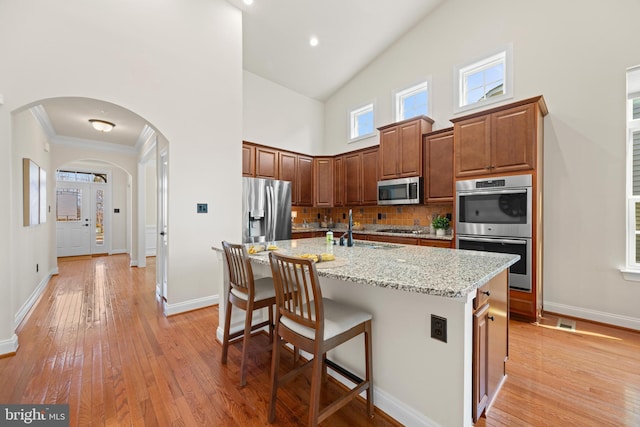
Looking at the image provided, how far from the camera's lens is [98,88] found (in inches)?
108

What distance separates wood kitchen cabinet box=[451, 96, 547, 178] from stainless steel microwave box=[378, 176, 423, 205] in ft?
2.42

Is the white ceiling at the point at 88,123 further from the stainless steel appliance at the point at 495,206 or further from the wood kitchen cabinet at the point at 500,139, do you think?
the stainless steel appliance at the point at 495,206

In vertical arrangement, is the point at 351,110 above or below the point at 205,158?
above

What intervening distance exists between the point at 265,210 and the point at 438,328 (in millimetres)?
3477

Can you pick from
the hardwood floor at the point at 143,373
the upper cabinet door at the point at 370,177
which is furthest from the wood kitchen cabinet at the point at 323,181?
the hardwood floor at the point at 143,373

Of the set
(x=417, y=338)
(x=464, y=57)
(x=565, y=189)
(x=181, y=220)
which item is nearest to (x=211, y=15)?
(x=181, y=220)

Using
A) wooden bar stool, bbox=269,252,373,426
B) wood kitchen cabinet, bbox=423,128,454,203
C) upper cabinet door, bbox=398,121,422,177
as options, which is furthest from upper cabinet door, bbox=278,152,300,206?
wooden bar stool, bbox=269,252,373,426

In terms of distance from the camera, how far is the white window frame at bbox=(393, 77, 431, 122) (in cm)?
437

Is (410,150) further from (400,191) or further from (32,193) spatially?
(32,193)

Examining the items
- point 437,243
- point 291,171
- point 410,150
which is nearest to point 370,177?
point 410,150

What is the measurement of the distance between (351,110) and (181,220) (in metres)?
4.00

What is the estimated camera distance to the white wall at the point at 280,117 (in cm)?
504

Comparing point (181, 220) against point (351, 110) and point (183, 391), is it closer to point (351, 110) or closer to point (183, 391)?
point (183, 391)

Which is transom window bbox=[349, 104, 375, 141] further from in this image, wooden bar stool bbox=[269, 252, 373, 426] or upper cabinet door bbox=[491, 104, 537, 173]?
wooden bar stool bbox=[269, 252, 373, 426]
